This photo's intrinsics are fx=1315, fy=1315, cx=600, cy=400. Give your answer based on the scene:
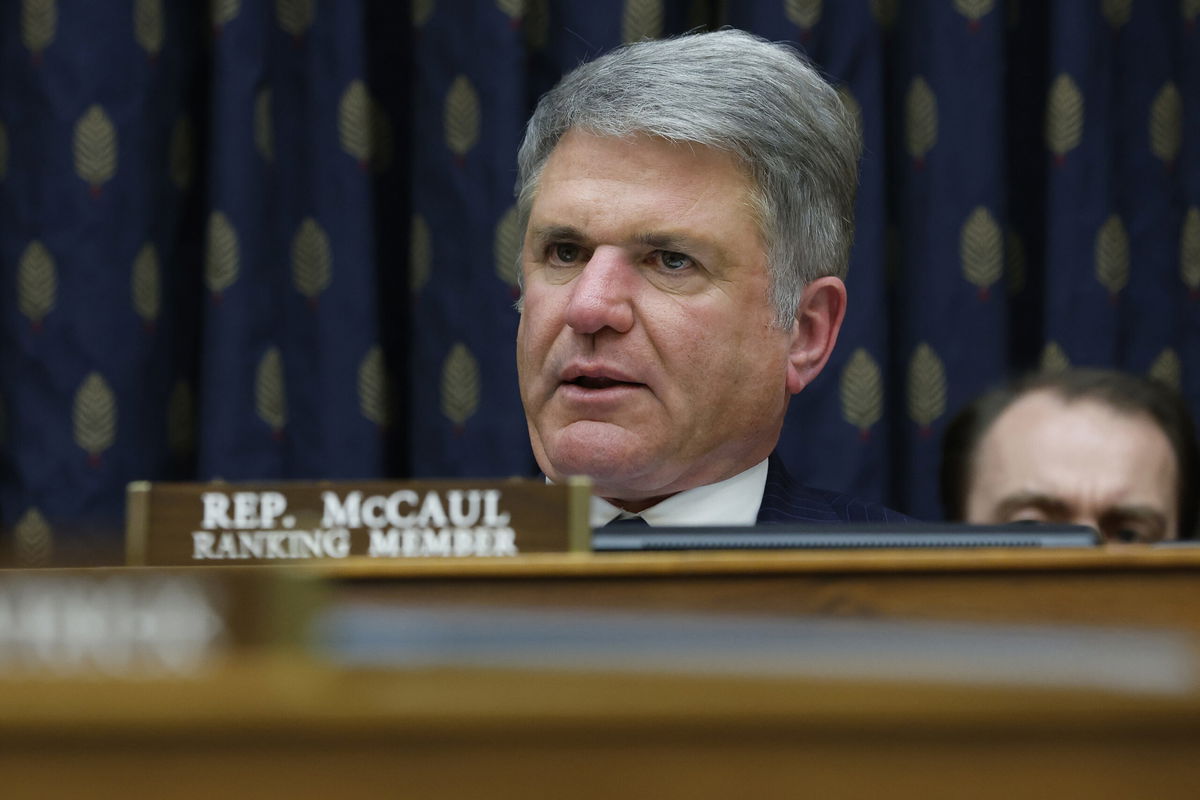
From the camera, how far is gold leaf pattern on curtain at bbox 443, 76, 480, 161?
6.72 ft

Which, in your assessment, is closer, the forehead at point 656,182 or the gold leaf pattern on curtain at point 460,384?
the forehead at point 656,182

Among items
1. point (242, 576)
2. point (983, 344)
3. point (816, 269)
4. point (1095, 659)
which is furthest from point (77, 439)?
point (1095, 659)

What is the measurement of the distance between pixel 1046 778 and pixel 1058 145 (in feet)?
6.05

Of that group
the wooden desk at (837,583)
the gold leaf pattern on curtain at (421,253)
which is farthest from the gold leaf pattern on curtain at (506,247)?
the wooden desk at (837,583)

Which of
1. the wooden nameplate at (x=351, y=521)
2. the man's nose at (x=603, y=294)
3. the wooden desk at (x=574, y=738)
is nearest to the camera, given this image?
the wooden desk at (x=574, y=738)

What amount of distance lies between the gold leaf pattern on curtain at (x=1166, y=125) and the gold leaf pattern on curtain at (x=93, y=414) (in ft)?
5.52

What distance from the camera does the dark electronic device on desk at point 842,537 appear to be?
2.03 ft

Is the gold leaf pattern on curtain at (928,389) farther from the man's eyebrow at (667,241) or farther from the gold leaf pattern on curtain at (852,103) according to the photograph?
the man's eyebrow at (667,241)

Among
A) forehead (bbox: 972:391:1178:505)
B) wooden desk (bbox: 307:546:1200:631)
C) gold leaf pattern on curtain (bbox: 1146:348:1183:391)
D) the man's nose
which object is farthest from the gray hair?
gold leaf pattern on curtain (bbox: 1146:348:1183:391)

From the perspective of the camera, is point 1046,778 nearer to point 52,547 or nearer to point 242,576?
point 242,576

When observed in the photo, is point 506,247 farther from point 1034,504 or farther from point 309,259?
point 1034,504

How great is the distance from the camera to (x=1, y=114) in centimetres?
201

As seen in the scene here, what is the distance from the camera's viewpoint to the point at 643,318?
1.16m

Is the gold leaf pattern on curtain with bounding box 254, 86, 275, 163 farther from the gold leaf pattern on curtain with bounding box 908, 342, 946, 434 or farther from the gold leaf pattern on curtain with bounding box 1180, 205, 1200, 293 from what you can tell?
the gold leaf pattern on curtain with bounding box 1180, 205, 1200, 293
